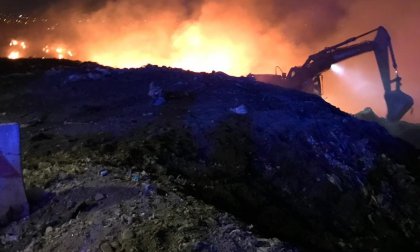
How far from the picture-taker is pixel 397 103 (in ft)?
51.2

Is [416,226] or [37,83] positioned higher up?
[37,83]

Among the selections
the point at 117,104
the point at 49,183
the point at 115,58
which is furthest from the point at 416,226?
the point at 115,58

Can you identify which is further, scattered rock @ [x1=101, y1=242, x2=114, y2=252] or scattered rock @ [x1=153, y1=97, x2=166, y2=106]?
scattered rock @ [x1=153, y1=97, x2=166, y2=106]

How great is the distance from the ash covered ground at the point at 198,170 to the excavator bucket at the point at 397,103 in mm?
9366

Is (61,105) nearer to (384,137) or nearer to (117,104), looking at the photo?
(117,104)

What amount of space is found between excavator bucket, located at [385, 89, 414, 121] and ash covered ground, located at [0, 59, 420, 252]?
937 cm

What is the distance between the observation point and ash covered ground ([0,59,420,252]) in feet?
9.32

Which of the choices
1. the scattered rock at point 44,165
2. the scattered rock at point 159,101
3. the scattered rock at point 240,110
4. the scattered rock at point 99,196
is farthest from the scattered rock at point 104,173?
the scattered rock at point 240,110

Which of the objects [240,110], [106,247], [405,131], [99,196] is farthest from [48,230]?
[405,131]

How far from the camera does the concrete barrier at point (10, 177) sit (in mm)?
2875

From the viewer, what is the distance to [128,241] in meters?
2.57

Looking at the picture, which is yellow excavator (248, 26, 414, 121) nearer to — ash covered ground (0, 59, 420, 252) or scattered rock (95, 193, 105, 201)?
ash covered ground (0, 59, 420, 252)

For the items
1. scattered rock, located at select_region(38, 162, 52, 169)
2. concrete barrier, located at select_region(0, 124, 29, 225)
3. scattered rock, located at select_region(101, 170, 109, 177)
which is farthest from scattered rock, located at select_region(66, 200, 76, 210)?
scattered rock, located at select_region(38, 162, 52, 169)

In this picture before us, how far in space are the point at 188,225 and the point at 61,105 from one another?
5426mm
